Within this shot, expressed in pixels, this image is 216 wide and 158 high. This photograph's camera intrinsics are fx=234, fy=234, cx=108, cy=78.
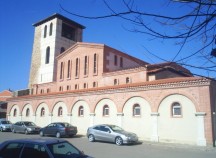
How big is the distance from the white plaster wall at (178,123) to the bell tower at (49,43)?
98.9ft

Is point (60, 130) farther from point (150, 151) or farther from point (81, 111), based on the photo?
point (150, 151)

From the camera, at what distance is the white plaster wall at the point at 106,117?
2470 cm

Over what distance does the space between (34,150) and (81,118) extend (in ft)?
70.1

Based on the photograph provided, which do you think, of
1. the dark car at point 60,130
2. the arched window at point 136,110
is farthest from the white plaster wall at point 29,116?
the arched window at point 136,110

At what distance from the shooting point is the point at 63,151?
715cm

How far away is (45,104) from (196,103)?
69.3 ft

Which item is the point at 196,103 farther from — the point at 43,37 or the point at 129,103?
the point at 43,37

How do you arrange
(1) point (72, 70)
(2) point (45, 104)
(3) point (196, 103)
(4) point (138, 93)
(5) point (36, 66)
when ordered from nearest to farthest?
1. (3) point (196, 103)
2. (4) point (138, 93)
3. (2) point (45, 104)
4. (1) point (72, 70)
5. (5) point (36, 66)

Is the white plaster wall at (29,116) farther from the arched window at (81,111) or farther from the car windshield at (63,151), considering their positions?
the car windshield at (63,151)

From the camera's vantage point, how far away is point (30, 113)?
35.4 metres

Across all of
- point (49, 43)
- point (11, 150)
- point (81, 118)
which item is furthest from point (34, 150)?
point (49, 43)

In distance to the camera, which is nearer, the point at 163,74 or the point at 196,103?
the point at 196,103

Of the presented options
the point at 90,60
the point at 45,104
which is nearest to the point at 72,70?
the point at 90,60

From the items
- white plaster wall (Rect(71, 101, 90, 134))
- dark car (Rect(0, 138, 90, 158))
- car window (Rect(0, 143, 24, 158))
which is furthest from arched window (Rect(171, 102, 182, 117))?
car window (Rect(0, 143, 24, 158))
